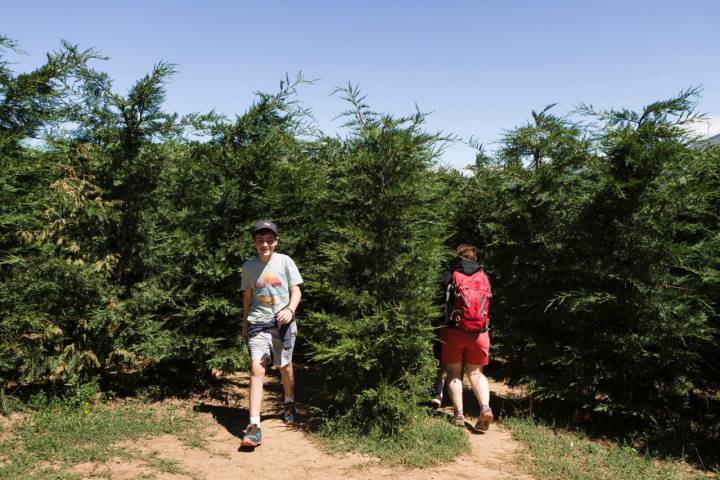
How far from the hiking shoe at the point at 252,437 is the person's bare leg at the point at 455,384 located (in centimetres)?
210

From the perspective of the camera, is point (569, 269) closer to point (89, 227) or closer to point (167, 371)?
point (167, 371)

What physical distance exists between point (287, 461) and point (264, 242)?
2025mm

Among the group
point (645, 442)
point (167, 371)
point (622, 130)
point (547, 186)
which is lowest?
point (645, 442)

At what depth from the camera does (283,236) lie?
6246 millimetres

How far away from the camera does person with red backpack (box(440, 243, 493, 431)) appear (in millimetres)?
5332

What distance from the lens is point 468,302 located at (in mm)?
5309

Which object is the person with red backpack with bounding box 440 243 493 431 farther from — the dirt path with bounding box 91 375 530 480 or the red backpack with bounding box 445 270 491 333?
the dirt path with bounding box 91 375 530 480

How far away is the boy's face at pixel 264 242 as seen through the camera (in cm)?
504

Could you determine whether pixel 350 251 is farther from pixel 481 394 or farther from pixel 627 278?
pixel 627 278

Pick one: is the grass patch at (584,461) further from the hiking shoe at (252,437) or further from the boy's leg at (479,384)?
the hiking shoe at (252,437)

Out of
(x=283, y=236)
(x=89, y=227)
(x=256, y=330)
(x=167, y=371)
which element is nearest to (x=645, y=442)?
(x=256, y=330)

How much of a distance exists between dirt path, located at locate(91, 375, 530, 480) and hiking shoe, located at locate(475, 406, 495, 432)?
0.30 feet

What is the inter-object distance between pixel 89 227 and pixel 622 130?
6007mm

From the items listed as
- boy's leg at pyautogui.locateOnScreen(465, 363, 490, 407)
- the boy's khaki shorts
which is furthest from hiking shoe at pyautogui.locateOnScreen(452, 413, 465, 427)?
the boy's khaki shorts
